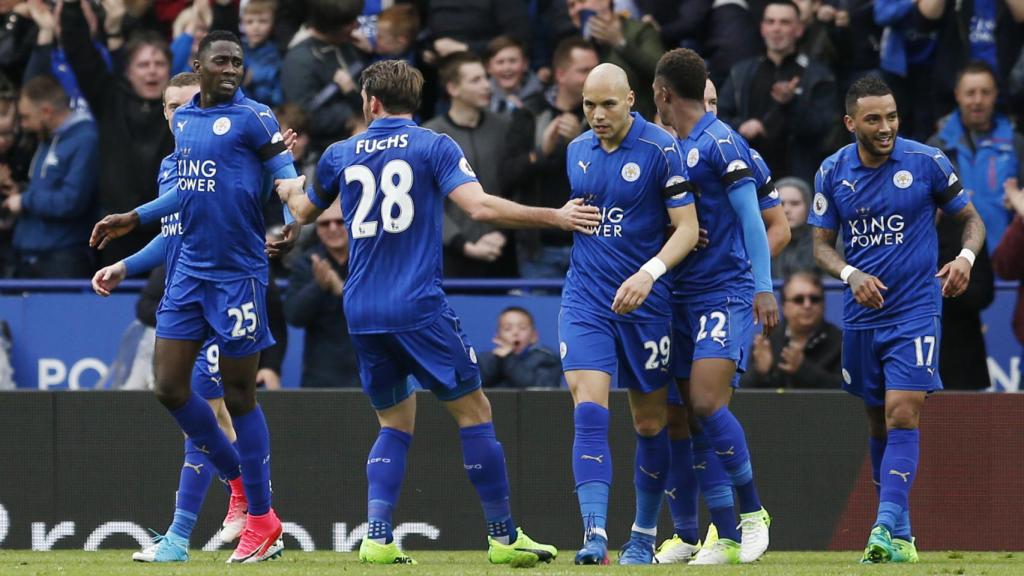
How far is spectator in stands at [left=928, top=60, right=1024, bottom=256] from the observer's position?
Answer: 13.0 metres

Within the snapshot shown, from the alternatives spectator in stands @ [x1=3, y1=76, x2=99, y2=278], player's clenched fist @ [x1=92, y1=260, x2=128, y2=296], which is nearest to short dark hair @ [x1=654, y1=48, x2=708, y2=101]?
player's clenched fist @ [x1=92, y1=260, x2=128, y2=296]

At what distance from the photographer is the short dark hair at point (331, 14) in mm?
14031

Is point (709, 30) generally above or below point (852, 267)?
above

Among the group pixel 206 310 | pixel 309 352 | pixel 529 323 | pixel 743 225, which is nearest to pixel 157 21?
pixel 309 352

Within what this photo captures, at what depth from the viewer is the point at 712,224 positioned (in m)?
9.20

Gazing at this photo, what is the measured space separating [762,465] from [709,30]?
4.31 metres

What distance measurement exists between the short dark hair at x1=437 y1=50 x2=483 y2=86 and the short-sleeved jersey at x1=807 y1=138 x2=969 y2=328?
14.4ft

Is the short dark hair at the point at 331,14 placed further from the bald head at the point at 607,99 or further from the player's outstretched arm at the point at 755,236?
the player's outstretched arm at the point at 755,236

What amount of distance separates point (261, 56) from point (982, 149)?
5745 mm

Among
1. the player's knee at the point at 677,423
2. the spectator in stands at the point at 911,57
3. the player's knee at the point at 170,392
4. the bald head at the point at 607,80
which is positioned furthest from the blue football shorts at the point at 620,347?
the spectator in stands at the point at 911,57

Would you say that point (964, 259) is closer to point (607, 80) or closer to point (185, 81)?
point (607, 80)

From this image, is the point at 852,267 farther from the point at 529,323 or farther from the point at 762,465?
the point at 529,323

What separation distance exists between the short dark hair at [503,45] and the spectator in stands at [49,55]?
3251mm

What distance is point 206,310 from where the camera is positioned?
30.2 feet
